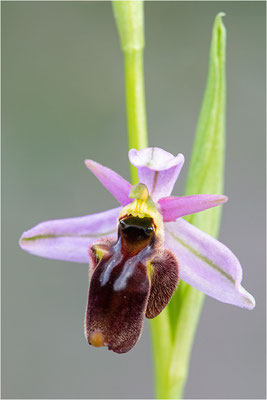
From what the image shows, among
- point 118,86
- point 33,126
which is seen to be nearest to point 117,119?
point 118,86

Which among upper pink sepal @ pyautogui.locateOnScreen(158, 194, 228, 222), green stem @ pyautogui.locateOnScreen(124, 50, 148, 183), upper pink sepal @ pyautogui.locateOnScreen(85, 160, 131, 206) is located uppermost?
green stem @ pyautogui.locateOnScreen(124, 50, 148, 183)

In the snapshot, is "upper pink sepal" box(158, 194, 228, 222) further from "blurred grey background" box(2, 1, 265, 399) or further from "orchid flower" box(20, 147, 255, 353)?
"blurred grey background" box(2, 1, 265, 399)

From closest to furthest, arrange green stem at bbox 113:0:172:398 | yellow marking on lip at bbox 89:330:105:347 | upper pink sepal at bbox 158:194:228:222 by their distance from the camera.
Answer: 1. yellow marking on lip at bbox 89:330:105:347
2. upper pink sepal at bbox 158:194:228:222
3. green stem at bbox 113:0:172:398

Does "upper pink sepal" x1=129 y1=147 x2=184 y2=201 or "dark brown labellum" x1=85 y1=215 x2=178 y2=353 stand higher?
"upper pink sepal" x1=129 y1=147 x2=184 y2=201

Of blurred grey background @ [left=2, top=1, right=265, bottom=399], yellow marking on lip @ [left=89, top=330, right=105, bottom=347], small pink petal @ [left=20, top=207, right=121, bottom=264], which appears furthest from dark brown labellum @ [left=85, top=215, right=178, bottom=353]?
blurred grey background @ [left=2, top=1, right=265, bottom=399]

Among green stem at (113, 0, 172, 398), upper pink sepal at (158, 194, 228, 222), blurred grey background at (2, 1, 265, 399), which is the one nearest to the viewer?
upper pink sepal at (158, 194, 228, 222)

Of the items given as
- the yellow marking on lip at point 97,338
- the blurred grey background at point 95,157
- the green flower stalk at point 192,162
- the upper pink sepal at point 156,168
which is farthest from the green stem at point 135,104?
the blurred grey background at point 95,157
